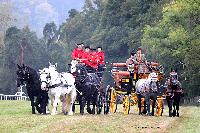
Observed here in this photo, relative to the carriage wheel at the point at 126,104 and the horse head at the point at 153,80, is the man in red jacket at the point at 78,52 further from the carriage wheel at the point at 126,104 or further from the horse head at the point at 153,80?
the horse head at the point at 153,80

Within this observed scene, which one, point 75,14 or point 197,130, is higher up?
point 75,14

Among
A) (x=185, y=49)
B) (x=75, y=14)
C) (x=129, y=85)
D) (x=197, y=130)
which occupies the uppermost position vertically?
(x=75, y=14)

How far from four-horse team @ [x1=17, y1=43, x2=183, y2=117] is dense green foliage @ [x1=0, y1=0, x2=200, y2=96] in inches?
865

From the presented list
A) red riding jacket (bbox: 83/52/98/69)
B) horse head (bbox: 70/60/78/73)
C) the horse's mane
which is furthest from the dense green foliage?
the horse's mane

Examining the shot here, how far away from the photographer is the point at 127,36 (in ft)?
277

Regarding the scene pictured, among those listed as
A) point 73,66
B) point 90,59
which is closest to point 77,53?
point 90,59

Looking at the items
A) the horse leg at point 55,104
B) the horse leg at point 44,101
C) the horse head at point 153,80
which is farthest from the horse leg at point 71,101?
the horse head at point 153,80

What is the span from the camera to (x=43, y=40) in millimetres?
132625

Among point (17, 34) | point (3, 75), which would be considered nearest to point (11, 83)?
point (3, 75)

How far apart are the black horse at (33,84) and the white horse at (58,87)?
0.44m

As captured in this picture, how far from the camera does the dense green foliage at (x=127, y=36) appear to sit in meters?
52.0

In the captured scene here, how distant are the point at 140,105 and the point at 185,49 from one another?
2367 cm

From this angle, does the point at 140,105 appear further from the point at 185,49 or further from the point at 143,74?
the point at 185,49

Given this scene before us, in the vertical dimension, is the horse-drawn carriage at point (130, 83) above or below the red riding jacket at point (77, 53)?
below
